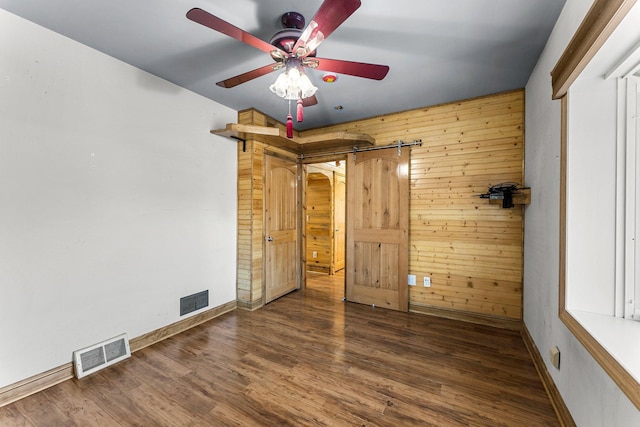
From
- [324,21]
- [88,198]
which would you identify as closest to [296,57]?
[324,21]

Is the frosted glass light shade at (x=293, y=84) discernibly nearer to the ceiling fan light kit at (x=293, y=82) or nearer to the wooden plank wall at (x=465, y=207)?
the ceiling fan light kit at (x=293, y=82)

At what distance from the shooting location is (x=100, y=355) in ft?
7.45

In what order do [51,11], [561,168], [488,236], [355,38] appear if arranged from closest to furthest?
[561,168] → [51,11] → [355,38] → [488,236]

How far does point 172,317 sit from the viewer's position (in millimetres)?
2857

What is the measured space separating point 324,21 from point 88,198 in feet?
7.46

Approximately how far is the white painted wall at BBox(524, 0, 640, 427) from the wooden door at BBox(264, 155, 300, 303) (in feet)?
9.64

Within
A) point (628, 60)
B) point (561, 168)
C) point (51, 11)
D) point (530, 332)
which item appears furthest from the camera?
point (530, 332)

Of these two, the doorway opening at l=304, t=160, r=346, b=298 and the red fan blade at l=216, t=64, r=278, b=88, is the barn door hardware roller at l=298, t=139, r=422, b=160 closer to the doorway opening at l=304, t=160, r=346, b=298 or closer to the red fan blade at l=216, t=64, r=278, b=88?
the doorway opening at l=304, t=160, r=346, b=298

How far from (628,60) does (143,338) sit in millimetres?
3945

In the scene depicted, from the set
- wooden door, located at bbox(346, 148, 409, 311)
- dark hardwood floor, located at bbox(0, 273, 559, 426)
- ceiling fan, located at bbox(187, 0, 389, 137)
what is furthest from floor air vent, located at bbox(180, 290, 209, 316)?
ceiling fan, located at bbox(187, 0, 389, 137)

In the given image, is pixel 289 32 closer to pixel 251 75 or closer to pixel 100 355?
pixel 251 75

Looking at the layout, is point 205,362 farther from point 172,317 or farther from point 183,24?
point 183,24

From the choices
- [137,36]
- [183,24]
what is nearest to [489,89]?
[183,24]

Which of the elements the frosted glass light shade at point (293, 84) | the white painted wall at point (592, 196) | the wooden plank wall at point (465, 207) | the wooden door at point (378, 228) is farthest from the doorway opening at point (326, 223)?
the white painted wall at point (592, 196)
